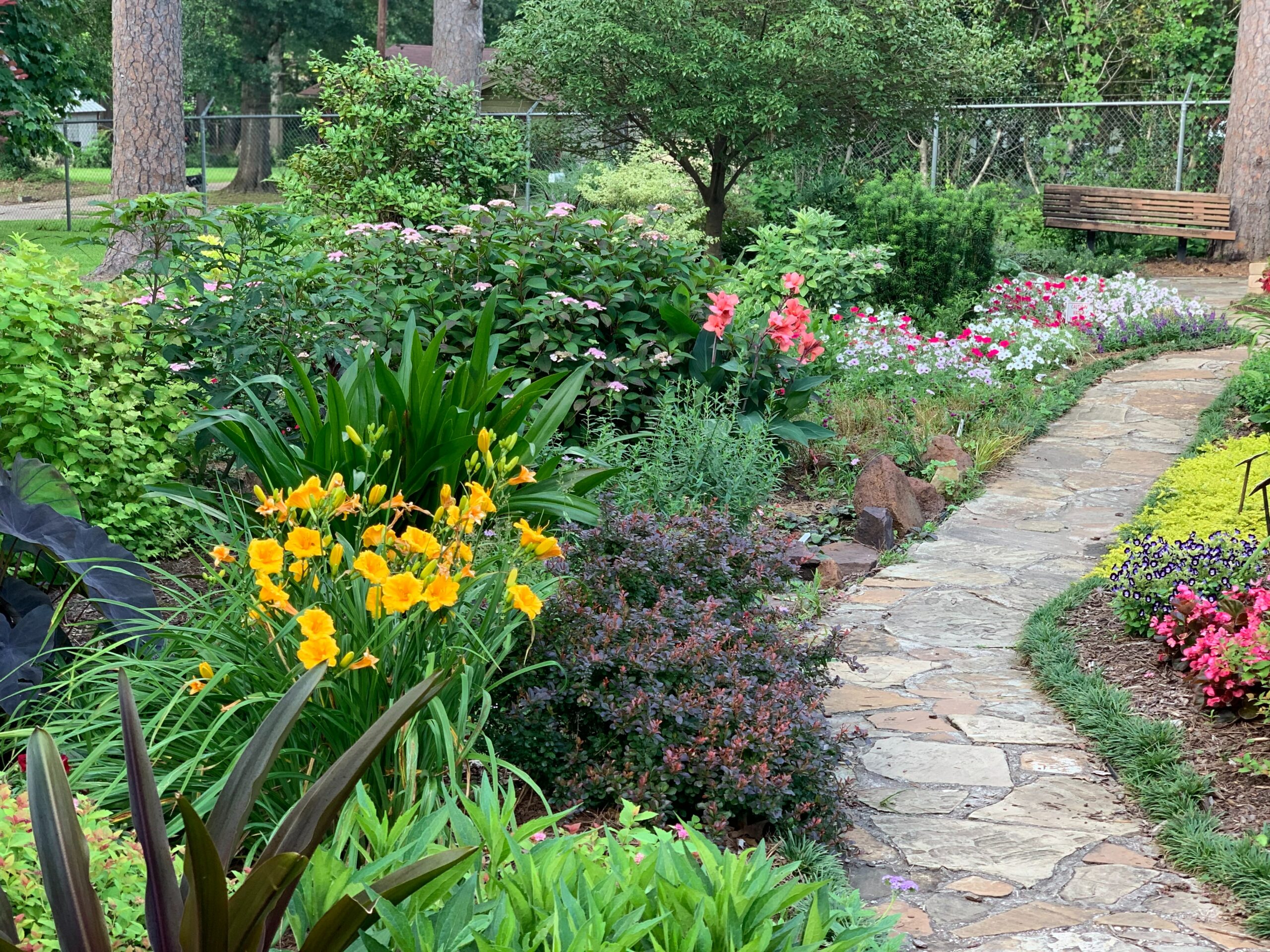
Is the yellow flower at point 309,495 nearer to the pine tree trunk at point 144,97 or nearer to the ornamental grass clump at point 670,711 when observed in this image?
the ornamental grass clump at point 670,711

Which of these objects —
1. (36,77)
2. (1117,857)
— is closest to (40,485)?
(1117,857)

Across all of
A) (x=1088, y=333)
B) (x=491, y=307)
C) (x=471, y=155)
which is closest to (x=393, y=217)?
(x=471, y=155)

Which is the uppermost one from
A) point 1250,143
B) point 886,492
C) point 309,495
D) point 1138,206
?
point 1250,143

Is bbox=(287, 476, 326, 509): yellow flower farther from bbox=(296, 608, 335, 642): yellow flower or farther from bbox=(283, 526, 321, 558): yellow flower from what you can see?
bbox=(296, 608, 335, 642): yellow flower

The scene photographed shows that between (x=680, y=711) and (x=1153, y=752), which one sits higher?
(x=680, y=711)

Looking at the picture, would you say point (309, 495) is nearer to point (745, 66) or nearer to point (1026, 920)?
point (1026, 920)

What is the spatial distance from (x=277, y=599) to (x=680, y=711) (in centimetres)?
100

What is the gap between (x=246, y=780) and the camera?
171 centimetres

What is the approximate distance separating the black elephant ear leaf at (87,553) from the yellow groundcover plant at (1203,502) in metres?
3.42

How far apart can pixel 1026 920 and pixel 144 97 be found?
12.1 metres

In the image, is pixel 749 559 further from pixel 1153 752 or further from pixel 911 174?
pixel 911 174

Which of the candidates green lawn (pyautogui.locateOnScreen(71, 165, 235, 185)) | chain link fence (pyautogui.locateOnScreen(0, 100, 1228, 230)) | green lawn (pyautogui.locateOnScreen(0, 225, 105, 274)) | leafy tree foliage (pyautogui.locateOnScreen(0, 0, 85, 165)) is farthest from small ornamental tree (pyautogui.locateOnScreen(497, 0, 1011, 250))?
green lawn (pyautogui.locateOnScreen(71, 165, 235, 185))

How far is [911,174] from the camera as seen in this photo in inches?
498

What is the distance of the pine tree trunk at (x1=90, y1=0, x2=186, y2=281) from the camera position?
39.3 feet
